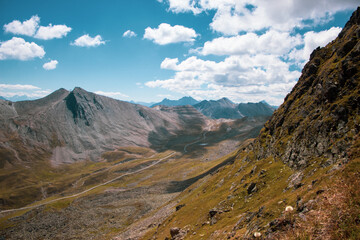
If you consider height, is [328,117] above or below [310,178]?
above

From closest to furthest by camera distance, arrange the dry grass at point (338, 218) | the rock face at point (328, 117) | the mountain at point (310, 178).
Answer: the dry grass at point (338, 218) < the mountain at point (310, 178) < the rock face at point (328, 117)

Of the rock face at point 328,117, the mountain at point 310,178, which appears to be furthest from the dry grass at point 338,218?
the rock face at point 328,117

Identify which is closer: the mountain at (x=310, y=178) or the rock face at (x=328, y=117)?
the mountain at (x=310, y=178)

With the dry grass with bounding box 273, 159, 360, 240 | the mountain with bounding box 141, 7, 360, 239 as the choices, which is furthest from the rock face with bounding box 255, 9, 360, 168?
the dry grass with bounding box 273, 159, 360, 240

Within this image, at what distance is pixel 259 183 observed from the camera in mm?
40875

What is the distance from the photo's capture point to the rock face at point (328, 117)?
1281 inches

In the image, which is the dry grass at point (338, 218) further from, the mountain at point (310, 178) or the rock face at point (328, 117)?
the rock face at point (328, 117)

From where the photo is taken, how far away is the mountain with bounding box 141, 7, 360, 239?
14156mm

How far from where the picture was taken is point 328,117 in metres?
37.5

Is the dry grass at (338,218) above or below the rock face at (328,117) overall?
below

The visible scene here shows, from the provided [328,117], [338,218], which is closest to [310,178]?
[328,117]

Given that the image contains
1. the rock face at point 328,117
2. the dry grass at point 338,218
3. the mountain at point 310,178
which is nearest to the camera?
the dry grass at point 338,218

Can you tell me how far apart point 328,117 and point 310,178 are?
15215 mm

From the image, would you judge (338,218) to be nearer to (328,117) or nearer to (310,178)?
(310,178)
